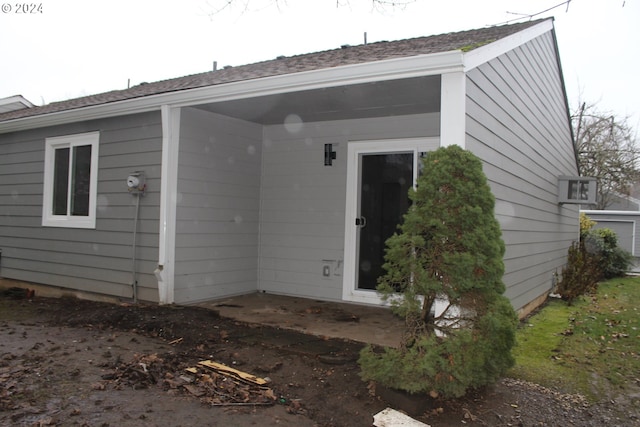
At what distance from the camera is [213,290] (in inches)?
242

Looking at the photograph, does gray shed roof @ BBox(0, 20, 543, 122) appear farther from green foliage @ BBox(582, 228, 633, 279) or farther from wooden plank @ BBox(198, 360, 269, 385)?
green foliage @ BBox(582, 228, 633, 279)

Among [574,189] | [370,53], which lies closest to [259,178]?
[370,53]

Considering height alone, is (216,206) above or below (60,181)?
below

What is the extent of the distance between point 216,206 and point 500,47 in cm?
385

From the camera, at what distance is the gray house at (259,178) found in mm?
5254

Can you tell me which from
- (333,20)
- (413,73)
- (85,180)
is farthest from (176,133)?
(413,73)

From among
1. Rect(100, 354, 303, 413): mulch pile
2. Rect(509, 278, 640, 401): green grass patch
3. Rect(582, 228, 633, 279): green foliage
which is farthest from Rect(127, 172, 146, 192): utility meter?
Rect(582, 228, 633, 279): green foliage

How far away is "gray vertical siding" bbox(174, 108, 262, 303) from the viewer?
18.9 feet

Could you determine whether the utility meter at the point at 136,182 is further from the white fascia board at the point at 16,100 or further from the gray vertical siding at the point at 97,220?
the white fascia board at the point at 16,100

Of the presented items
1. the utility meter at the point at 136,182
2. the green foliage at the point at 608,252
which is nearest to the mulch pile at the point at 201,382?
the utility meter at the point at 136,182

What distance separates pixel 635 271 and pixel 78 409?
16355 mm

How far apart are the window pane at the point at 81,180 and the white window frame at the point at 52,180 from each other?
0.25ft

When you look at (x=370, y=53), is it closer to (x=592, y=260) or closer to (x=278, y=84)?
(x=278, y=84)

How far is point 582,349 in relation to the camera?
16.2 ft
